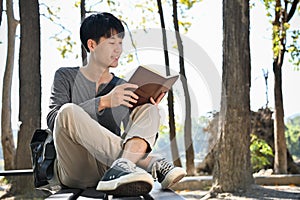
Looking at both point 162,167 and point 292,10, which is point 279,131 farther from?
point 162,167

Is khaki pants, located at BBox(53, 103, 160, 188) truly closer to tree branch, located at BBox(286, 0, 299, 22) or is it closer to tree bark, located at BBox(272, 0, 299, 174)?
tree bark, located at BBox(272, 0, 299, 174)

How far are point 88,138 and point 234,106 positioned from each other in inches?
112

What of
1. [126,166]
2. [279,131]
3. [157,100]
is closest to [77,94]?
[157,100]

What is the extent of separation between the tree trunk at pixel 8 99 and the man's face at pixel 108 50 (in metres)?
4.57

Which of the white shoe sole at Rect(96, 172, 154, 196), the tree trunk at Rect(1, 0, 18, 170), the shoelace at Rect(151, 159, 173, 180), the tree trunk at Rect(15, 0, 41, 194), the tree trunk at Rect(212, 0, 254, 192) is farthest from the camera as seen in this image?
the tree trunk at Rect(1, 0, 18, 170)

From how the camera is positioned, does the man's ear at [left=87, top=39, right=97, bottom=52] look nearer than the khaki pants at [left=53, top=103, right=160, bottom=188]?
No

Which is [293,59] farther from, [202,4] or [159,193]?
[159,193]

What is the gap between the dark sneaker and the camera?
114cm

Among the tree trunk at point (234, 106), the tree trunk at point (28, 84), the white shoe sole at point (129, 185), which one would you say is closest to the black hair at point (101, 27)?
the white shoe sole at point (129, 185)

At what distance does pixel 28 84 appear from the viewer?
462cm

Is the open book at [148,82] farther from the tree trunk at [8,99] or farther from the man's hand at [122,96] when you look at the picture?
the tree trunk at [8,99]

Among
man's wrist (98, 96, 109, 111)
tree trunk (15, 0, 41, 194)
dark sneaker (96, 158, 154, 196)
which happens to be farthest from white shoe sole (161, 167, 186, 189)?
tree trunk (15, 0, 41, 194)

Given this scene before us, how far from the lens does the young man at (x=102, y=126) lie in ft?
4.03

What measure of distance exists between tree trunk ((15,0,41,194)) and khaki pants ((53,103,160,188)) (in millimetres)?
3272
